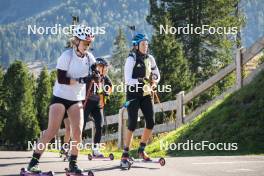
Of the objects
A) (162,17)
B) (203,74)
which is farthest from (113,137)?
(203,74)

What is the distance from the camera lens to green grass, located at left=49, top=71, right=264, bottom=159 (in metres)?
14.0

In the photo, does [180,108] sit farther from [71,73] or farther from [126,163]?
[71,73]

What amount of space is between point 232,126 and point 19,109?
141 feet

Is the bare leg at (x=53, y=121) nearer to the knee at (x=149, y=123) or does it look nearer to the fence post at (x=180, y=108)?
the knee at (x=149, y=123)

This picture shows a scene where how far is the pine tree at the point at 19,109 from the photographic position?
5472 centimetres

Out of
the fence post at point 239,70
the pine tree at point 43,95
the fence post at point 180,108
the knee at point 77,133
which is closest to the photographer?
the knee at point 77,133

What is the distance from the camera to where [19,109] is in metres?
55.3

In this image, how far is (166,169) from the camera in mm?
9852

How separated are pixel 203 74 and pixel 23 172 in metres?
32.4

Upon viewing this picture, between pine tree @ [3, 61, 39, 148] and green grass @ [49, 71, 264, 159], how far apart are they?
39986 mm

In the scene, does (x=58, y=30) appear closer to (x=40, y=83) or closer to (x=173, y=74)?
(x=173, y=74)

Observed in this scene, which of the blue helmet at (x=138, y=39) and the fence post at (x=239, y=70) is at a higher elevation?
the fence post at (x=239, y=70)

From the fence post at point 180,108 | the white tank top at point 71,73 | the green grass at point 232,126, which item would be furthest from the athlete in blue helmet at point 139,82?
the fence post at point 180,108

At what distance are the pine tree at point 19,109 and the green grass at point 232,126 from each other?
1574 inches
